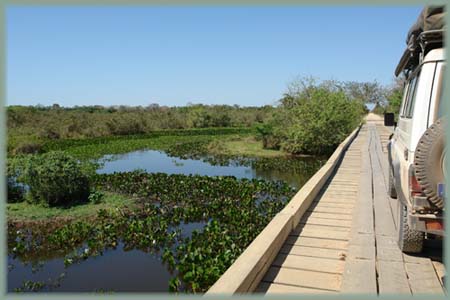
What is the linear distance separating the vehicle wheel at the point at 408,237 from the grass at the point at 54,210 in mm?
7593

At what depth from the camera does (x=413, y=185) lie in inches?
122

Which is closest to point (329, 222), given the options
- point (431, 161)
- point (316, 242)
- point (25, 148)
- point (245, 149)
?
point (316, 242)

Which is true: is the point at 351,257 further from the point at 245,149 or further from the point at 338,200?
the point at 245,149

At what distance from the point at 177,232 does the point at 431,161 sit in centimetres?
608

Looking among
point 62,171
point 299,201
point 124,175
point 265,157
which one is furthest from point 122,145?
point 299,201

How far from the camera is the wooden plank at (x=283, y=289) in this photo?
3.10m

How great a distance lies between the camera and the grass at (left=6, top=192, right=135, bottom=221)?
916 cm

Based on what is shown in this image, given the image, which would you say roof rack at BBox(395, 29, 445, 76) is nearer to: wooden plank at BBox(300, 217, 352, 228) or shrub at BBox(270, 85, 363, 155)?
wooden plank at BBox(300, 217, 352, 228)

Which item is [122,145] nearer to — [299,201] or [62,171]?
[62,171]

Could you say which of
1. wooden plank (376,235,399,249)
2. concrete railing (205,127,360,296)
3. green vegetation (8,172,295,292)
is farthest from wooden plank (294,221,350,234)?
green vegetation (8,172,295,292)

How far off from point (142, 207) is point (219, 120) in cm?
4111

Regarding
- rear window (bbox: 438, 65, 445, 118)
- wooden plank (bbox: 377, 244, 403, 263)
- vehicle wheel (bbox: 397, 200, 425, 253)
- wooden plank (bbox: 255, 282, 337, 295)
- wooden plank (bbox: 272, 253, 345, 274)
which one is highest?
rear window (bbox: 438, 65, 445, 118)

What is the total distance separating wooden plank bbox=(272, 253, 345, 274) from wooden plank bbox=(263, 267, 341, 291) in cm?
9

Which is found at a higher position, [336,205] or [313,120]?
[313,120]
